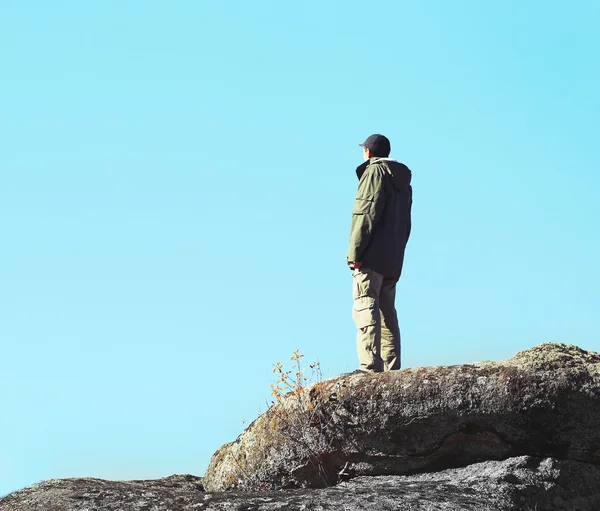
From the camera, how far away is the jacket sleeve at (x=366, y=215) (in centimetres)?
1089

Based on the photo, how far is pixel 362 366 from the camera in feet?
35.1

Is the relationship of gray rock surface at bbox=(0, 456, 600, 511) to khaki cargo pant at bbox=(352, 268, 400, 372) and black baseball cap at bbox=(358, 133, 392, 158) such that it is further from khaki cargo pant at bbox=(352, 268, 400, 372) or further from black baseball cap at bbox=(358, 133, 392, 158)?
black baseball cap at bbox=(358, 133, 392, 158)

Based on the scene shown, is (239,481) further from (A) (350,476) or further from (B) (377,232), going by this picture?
(B) (377,232)

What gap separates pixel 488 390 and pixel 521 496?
118 centimetres

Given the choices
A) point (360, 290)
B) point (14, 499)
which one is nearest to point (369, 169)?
point (360, 290)

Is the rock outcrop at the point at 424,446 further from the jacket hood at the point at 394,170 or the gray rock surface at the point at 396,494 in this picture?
the jacket hood at the point at 394,170

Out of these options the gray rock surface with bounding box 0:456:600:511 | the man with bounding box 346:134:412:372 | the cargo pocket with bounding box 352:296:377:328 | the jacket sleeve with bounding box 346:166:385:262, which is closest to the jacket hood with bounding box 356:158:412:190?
the man with bounding box 346:134:412:372

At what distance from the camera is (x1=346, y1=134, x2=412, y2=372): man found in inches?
424

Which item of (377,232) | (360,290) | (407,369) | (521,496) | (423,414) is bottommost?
(521,496)

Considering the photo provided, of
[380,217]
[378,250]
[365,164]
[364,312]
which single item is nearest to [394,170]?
[365,164]

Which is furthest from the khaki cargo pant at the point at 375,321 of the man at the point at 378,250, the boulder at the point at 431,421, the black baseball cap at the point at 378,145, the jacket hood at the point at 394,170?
the black baseball cap at the point at 378,145

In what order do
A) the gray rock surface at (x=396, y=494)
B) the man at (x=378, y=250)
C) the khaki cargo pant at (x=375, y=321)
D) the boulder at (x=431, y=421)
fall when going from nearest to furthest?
the gray rock surface at (x=396, y=494) → the boulder at (x=431, y=421) → the khaki cargo pant at (x=375, y=321) → the man at (x=378, y=250)

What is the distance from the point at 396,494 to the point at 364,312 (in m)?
3.34

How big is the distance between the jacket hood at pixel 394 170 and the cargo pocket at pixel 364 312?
5.59 feet
